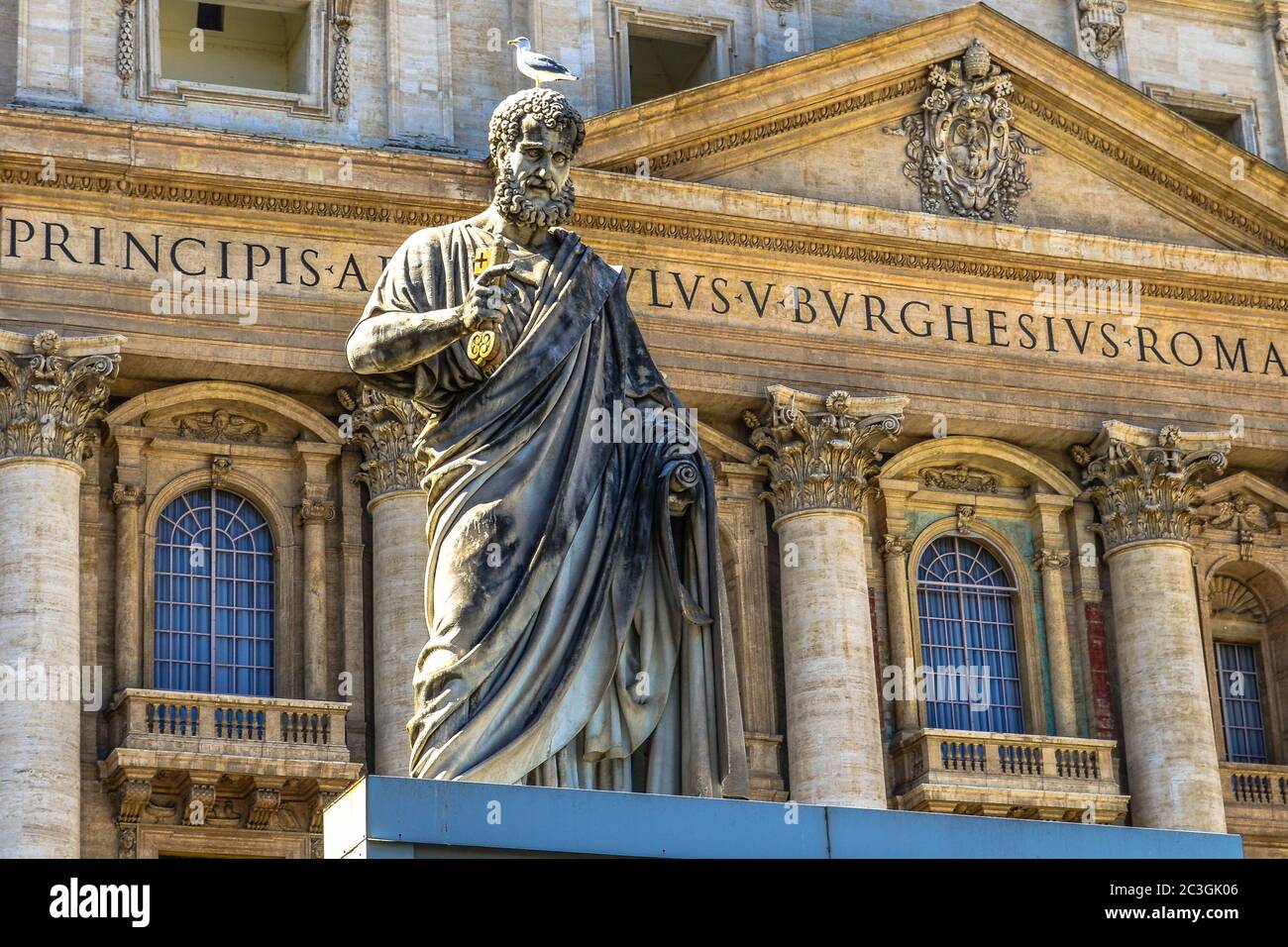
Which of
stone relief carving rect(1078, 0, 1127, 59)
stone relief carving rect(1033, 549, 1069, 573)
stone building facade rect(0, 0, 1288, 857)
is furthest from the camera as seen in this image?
stone relief carving rect(1078, 0, 1127, 59)

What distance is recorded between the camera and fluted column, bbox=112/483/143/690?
25.2 metres

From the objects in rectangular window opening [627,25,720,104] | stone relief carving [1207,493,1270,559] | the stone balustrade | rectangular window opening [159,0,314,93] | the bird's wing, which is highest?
rectangular window opening [627,25,720,104]

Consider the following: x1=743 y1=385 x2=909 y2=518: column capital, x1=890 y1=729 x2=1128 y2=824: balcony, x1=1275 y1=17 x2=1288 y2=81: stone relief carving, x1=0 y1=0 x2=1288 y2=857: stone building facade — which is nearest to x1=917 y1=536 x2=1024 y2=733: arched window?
x1=0 y1=0 x2=1288 y2=857: stone building facade

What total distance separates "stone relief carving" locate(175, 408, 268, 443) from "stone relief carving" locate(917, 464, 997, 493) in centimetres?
696

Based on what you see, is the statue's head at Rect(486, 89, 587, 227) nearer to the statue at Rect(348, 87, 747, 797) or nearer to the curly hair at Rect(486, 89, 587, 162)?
the curly hair at Rect(486, 89, 587, 162)

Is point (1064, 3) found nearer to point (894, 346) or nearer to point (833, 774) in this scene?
point (894, 346)

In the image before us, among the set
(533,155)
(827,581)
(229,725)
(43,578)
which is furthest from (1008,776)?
(533,155)

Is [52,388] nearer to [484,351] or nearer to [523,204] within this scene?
[523,204]

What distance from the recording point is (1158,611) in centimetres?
2825

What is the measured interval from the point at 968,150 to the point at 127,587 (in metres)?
9.98

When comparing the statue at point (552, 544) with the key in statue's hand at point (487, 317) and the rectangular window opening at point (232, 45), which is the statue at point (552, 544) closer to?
the key in statue's hand at point (487, 317)

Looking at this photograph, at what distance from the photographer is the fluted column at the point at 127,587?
2525 cm
